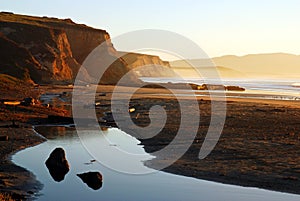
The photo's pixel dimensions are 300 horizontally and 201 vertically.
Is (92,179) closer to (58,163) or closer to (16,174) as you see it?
(58,163)

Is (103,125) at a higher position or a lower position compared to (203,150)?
higher

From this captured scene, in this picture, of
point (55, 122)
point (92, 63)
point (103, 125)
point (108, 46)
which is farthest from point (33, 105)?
point (108, 46)

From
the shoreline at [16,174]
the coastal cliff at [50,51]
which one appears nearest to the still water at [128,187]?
the shoreline at [16,174]

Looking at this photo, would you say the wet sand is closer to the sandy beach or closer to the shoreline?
the sandy beach

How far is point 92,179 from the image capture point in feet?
66.6

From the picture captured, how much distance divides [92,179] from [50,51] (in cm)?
9448

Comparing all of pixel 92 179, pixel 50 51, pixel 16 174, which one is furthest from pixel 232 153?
pixel 50 51

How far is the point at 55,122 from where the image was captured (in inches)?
1618

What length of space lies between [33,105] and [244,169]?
30275 mm

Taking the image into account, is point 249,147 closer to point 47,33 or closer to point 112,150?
point 112,150

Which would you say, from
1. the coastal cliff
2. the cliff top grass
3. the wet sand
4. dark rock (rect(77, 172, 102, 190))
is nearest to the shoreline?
dark rock (rect(77, 172, 102, 190))

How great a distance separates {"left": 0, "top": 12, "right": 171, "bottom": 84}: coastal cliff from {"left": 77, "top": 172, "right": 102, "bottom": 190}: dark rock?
7144 cm

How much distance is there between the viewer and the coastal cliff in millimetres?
95188

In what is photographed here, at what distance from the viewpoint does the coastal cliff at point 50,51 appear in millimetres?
95188
